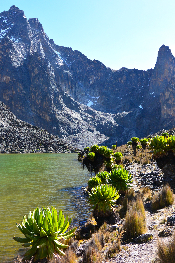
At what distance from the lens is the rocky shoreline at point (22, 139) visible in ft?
327

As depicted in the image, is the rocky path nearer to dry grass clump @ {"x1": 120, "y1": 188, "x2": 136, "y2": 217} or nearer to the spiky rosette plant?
the spiky rosette plant

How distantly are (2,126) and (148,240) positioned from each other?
110654 millimetres

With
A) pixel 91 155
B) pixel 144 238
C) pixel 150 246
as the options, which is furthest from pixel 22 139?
pixel 150 246

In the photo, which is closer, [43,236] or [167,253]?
[167,253]

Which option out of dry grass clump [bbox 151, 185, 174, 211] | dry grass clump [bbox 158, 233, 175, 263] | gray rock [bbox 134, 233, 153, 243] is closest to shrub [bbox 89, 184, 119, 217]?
dry grass clump [bbox 151, 185, 174, 211]

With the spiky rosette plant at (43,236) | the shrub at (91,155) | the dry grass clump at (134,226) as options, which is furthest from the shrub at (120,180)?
the shrub at (91,155)

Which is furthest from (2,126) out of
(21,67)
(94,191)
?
(94,191)

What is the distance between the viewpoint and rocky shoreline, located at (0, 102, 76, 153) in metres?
99.5

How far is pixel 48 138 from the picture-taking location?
397ft

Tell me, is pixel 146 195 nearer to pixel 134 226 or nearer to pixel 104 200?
pixel 104 200

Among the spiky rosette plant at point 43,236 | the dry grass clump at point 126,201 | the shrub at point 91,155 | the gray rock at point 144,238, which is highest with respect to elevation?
the shrub at point 91,155

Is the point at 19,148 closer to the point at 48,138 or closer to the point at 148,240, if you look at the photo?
the point at 48,138

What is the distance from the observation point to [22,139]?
107m

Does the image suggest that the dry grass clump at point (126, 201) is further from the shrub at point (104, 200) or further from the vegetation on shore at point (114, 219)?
the shrub at point (104, 200)
